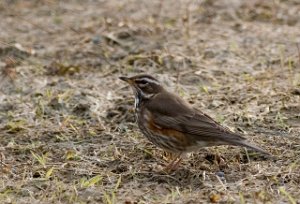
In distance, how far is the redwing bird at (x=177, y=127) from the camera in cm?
896

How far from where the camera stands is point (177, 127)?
363 inches

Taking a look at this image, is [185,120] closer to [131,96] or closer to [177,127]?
[177,127]

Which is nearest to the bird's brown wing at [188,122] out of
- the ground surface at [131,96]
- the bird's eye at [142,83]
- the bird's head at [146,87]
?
the bird's head at [146,87]

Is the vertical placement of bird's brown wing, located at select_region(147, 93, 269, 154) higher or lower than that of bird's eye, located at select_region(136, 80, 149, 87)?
lower

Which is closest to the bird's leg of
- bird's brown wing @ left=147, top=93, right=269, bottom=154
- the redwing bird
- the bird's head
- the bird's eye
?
the redwing bird

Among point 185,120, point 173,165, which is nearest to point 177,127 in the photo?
point 185,120

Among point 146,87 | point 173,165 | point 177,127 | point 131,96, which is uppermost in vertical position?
point 146,87

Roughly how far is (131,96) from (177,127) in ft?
7.03

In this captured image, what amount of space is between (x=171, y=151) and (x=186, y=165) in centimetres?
22

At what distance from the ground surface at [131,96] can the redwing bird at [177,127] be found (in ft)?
0.91

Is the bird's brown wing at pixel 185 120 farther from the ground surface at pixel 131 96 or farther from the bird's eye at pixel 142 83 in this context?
the ground surface at pixel 131 96

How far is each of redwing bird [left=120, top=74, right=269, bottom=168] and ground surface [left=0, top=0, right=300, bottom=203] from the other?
28cm

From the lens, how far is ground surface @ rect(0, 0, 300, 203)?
8.70 m

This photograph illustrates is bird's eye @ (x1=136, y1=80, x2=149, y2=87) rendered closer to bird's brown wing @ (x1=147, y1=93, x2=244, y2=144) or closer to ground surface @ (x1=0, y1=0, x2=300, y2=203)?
bird's brown wing @ (x1=147, y1=93, x2=244, y2=144)
